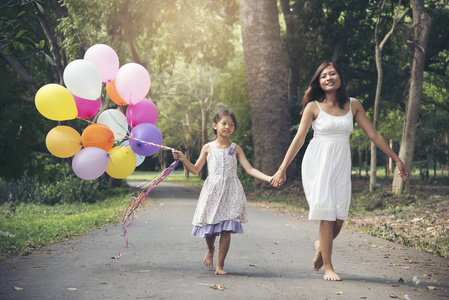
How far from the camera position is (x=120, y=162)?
5.59 m

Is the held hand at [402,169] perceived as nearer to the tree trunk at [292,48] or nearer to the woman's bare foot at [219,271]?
the woman's bare foot at [219,271]

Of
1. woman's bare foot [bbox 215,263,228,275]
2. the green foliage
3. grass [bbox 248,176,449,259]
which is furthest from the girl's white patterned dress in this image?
the green foliage

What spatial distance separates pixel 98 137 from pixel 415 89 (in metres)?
9.27

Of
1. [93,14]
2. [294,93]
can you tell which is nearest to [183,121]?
[294,93]

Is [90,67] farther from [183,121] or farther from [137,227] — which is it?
[183,121]

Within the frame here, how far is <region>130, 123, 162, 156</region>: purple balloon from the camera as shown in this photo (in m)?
5.64

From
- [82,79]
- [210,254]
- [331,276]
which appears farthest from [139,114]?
[331,276]

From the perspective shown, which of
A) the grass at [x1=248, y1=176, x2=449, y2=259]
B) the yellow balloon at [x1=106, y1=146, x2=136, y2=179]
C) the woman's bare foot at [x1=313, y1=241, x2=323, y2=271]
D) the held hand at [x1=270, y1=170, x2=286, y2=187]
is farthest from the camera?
the grass at [x1=248, y1=176, x2=449, y2=259]

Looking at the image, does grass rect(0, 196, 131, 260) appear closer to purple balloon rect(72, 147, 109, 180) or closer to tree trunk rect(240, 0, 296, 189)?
purple balloon rect(72, 147, 109, 180)

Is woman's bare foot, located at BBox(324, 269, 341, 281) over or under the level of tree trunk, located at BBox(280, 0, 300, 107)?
under

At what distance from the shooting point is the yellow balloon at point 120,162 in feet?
18.3

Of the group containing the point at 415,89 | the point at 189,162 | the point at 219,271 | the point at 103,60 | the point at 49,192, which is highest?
the point at 415,89

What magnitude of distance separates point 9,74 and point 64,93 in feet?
55.7

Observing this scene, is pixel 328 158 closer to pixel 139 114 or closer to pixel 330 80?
pixel 330 80
